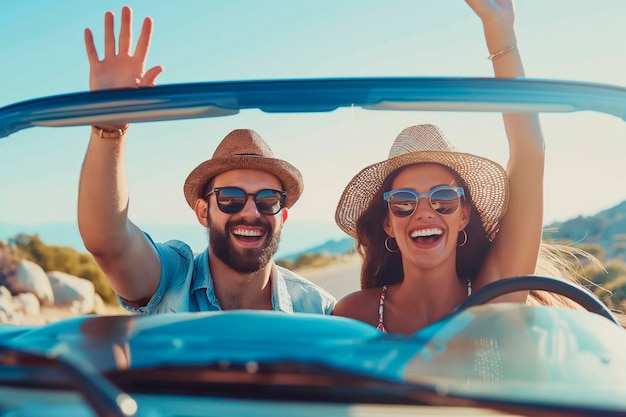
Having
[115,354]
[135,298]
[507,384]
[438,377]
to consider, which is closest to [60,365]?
[115,354]

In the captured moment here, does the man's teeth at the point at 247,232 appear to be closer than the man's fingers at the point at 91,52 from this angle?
No

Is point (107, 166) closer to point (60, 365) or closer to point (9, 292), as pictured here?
point (9, 292)

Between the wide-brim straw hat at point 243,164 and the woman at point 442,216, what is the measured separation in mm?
264

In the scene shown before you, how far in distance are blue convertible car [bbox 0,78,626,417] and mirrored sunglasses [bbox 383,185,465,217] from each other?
0.83 metres

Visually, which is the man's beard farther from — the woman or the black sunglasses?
the woman

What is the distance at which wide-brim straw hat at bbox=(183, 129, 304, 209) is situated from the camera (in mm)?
3205

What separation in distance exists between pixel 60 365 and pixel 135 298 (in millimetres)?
1856

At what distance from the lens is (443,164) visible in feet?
10.2

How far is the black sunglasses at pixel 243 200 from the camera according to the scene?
2.79 meters

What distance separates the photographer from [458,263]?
3.30m

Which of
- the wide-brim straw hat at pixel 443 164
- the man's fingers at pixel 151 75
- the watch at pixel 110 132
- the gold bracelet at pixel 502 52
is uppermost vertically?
the gold bracelet at pixel 502 52

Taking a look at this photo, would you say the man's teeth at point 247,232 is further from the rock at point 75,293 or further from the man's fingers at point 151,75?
the rock at point 75,293

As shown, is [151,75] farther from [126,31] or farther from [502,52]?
[502,52]

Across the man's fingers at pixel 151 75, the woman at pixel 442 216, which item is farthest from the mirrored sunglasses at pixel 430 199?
the man's fingers at pixel 151 75
